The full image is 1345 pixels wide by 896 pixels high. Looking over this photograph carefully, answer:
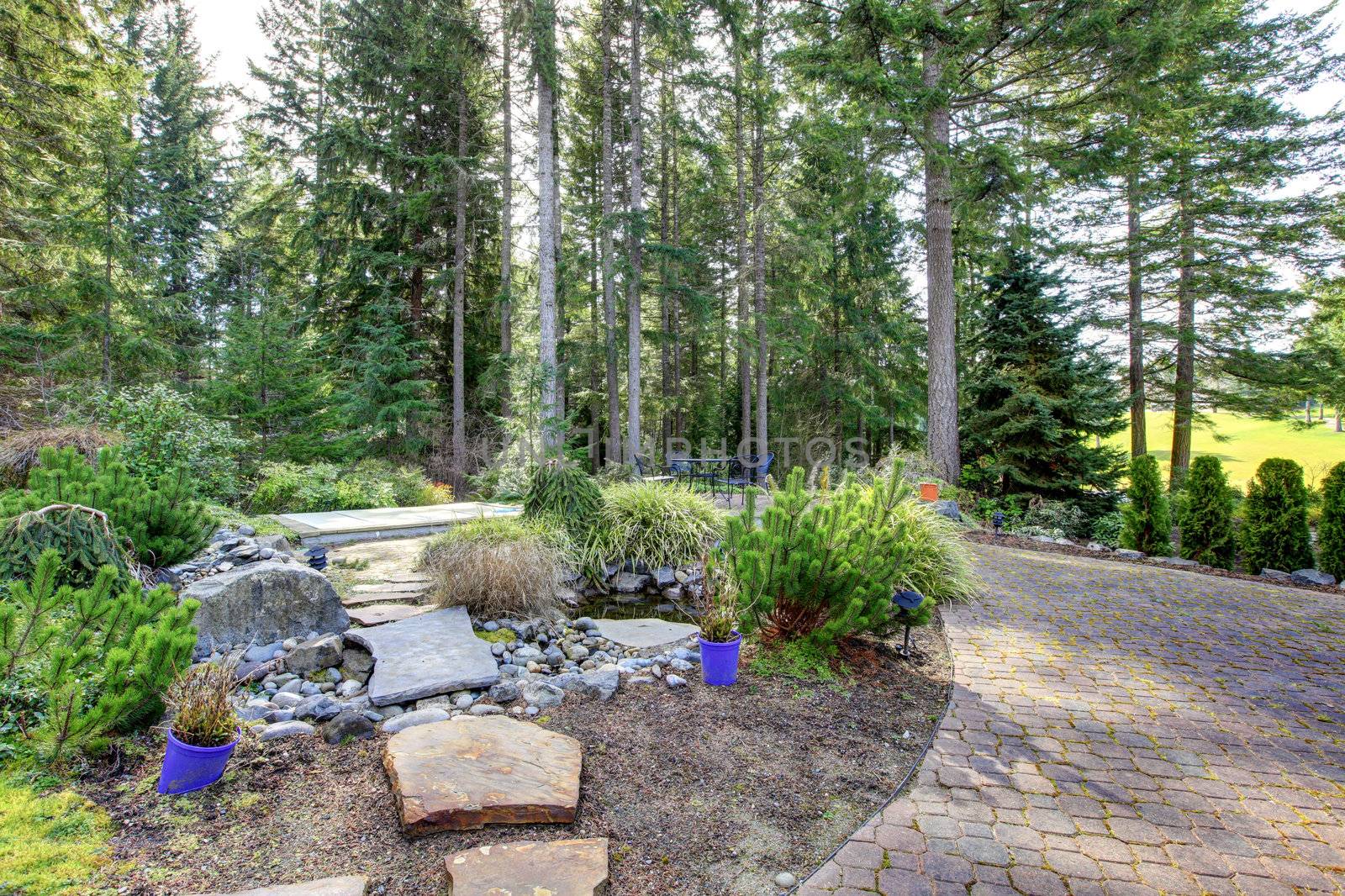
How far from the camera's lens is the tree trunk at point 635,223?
10.0 meters

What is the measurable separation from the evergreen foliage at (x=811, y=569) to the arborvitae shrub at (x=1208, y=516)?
4396 millimetres

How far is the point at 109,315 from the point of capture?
31.0 ft

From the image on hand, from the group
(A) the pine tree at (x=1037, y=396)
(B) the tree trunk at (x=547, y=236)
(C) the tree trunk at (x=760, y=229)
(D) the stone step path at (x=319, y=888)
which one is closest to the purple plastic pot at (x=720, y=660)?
(D) the stone step path at (x=319, y=888)

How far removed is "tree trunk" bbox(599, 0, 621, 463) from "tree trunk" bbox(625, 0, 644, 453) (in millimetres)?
422

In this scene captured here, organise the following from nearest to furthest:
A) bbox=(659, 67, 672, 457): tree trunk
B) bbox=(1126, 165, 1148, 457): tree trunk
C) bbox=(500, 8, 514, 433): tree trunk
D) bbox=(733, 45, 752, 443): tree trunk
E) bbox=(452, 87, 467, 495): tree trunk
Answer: bbox=(1126, 165, 1148, 457): tree trunk, bbox=(500, 8, 514, 433): tree trunk, bbox=(452, 87, 467, 495): tree trunk, bbox=(733, 45, 752, 443): tree trunk, bbox=(659, 67, 672, 457): tree trunk

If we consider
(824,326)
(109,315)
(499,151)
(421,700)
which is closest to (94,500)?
(421,700)

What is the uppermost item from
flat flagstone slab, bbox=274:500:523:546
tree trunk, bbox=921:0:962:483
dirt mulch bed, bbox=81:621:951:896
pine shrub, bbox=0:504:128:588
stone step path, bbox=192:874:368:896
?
tree trunk, bbox=921:0:962:483

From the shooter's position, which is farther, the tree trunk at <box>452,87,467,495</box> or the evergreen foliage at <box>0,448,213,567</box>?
the tree trunk at <box>452,87,467,495</box>

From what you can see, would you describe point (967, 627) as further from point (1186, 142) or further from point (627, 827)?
point (1186, 142)

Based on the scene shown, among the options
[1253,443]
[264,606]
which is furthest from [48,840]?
[1253,443]

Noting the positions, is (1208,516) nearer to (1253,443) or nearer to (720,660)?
(720,660)

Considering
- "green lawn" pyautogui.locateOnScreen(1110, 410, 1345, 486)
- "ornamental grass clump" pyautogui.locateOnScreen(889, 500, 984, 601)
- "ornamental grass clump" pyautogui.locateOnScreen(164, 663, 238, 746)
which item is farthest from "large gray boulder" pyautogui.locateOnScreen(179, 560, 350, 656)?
"green lawn" pyautogui.locateOnScreen(1110, 410, 1345, 486)

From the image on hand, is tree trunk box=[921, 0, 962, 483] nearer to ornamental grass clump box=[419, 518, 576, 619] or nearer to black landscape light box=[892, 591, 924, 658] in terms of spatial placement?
black landscape light box=[892, 591, 924, 658]

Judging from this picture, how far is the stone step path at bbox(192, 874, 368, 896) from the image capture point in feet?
4.79
